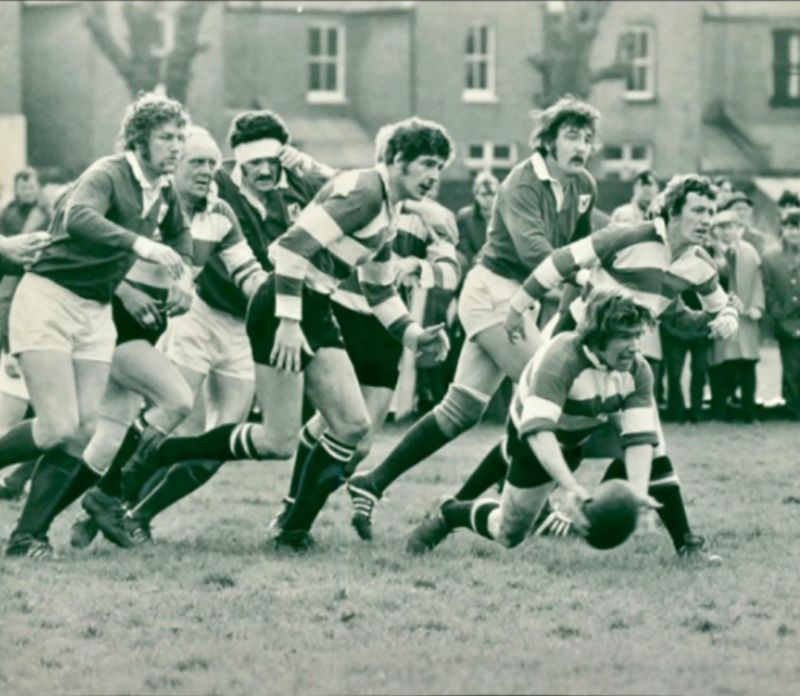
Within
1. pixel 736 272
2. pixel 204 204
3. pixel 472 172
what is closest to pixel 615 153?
pixel 472 172

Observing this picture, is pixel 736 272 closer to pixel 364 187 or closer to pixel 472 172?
pixel 364 187

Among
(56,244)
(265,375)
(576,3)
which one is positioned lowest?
(265,375)

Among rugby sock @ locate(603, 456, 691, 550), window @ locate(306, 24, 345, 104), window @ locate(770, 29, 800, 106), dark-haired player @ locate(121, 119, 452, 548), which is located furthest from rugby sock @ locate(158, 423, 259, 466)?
window @ locate(770, 29, 800, 106)

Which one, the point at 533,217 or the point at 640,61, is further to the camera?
the point at 640,61

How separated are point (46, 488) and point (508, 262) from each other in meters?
2.52

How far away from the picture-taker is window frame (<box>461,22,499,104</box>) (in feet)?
163

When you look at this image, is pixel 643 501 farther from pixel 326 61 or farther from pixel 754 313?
pixel 326 61

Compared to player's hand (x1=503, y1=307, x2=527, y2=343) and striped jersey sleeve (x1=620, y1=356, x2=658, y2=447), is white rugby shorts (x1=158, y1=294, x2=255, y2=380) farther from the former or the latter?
A: striped jersey sleeve (x1=620, y1=356, x2=658, y2=447)

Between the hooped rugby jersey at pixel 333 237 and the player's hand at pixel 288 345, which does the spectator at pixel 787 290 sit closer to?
the hooped rugby jersey at pixel 333 237

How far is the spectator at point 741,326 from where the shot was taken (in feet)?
59.0

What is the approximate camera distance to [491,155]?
163 feet

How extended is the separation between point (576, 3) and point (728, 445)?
3190 centimetres

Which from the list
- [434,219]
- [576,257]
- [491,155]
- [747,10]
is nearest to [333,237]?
[576,257]

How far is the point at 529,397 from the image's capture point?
349 inches
